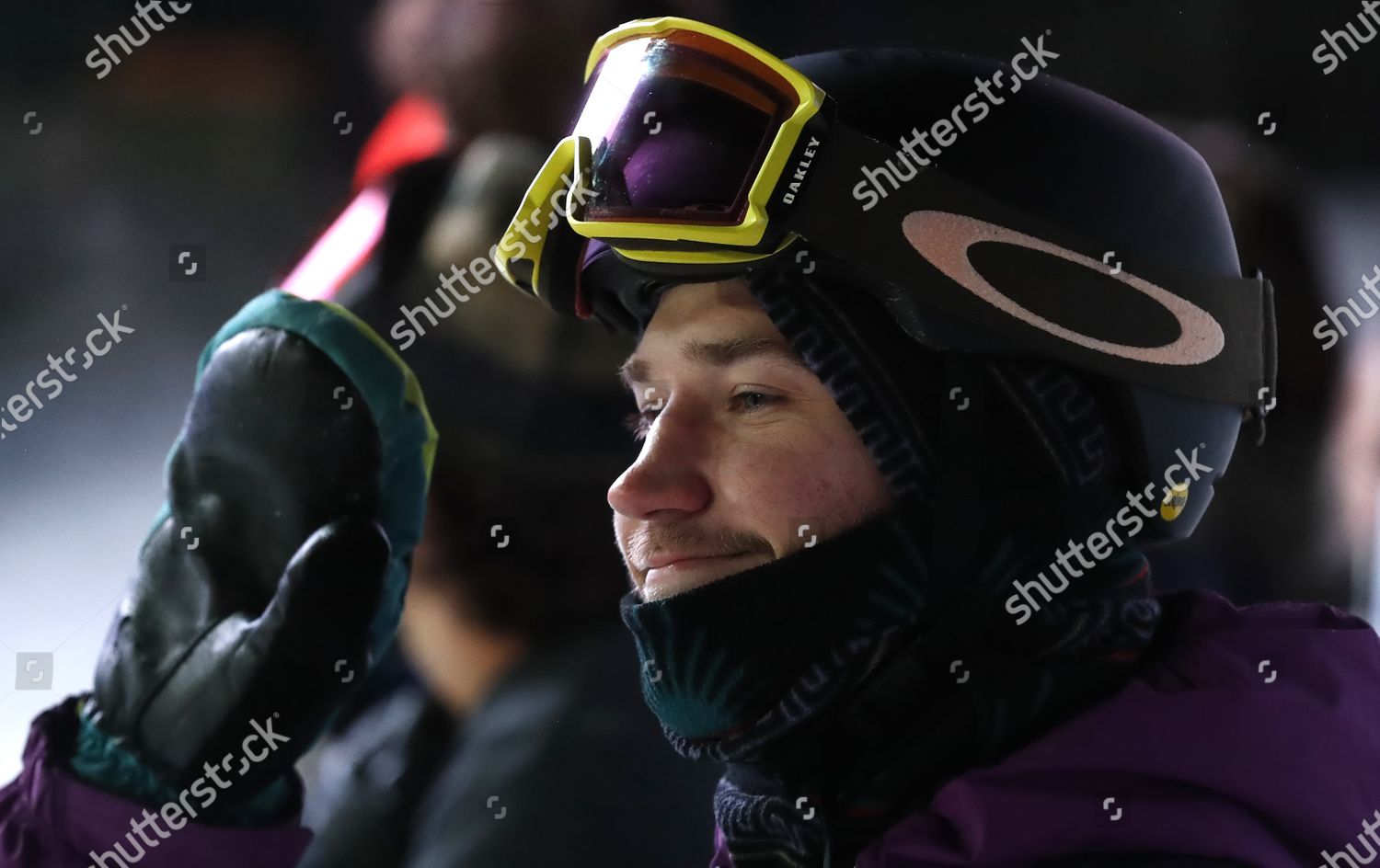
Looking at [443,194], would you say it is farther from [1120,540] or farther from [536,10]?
[1120,540]

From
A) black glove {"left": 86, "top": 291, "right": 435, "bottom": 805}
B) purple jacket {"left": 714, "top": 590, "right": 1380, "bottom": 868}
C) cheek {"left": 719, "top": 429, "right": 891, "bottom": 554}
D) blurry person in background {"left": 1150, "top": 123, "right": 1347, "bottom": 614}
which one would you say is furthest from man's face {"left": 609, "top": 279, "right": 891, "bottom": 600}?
blurry person in background {"left": 1150, "top": 123, "right": 1347, "bottom": 614}

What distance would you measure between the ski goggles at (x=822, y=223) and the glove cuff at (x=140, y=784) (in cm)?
82

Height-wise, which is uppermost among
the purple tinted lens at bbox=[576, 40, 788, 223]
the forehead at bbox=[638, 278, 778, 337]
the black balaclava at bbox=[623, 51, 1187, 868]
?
the purple tinted lens at bbox=[576, 40, 788, 223]

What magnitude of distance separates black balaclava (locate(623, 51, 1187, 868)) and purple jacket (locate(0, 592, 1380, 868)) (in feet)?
0.16

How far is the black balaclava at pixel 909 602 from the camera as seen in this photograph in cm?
108

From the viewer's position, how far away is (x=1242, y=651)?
112 centimetres

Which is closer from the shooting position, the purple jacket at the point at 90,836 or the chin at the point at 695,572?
the chin at the point at 695,572

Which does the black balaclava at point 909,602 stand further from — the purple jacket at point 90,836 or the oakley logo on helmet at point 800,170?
the purple jacket at point 90,836

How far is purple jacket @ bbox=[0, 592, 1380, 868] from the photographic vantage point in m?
0.98

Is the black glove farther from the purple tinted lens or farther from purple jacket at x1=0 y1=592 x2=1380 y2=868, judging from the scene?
purple jacket at x1=0 y1=592 x2=1380 y2=868

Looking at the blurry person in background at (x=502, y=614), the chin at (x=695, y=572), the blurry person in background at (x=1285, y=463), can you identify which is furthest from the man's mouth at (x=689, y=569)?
the blurry person in background at (x=1285, y=463)

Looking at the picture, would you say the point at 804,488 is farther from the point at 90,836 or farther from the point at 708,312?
the point at 90,836

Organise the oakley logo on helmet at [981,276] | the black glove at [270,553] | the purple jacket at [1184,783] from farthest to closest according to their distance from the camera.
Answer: the black glove at [270,553] < the oakley logo on helmet at [981,276] < the purple jacket at [1184,783]

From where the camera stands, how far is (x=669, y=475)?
1.15 metres
